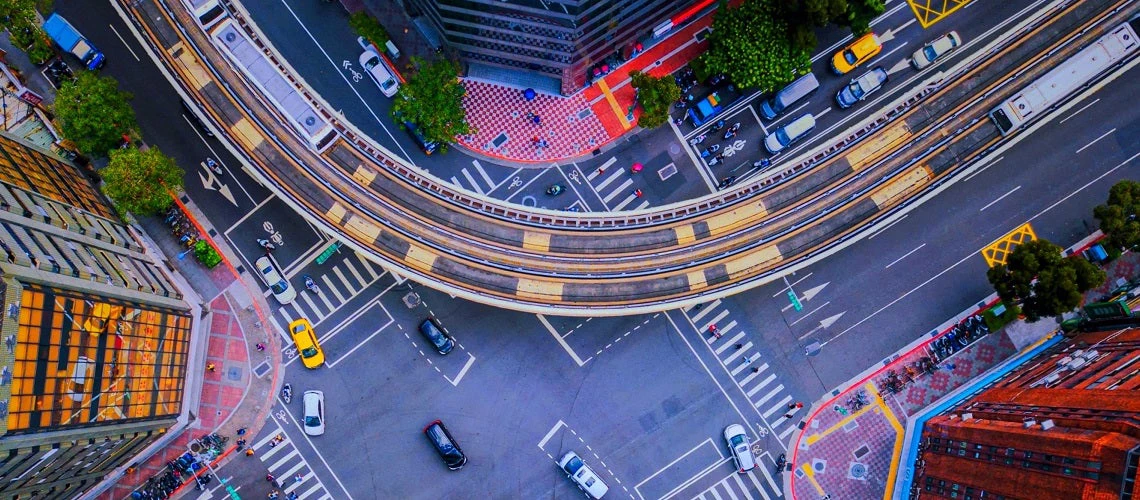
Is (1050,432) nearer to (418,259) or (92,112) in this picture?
(418,259)

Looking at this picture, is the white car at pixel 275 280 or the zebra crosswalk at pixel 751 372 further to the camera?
the zebra crosswalk at pixel 751 372

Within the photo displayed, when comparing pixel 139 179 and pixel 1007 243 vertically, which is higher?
pixel 139 179

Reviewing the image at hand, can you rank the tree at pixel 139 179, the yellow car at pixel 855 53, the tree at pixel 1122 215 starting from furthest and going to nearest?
the yellow car at pixel 855 53 < the tree at pixel 1122 215 < the tree at pixel 139 179

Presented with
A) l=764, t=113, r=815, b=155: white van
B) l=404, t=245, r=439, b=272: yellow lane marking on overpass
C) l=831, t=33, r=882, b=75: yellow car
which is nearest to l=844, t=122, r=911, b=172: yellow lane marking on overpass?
l=764, t=113, r=815, b=155: white van

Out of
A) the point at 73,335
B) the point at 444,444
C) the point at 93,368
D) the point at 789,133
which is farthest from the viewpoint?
the point at 444,444

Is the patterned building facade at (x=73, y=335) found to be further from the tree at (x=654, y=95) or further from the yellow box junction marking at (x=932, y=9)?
the yellow box junction marking at (x=932, y=9)

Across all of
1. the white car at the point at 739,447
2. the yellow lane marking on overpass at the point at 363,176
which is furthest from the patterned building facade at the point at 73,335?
the white car at the point at 739,447

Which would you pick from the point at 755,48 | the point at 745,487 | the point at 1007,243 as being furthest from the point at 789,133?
the point at 745,487
